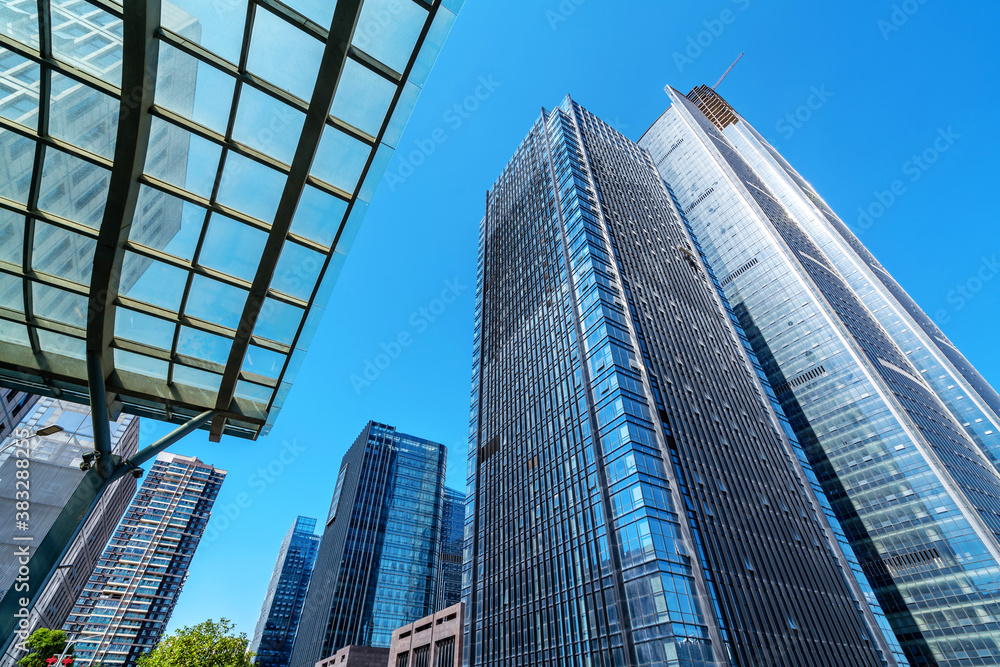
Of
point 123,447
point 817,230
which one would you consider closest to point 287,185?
point 123,447

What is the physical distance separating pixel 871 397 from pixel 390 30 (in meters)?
85.2

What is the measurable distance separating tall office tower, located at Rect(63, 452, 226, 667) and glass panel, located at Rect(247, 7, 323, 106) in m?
132

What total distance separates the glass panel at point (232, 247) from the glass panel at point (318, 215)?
0.81 m

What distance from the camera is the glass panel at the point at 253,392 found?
489 inches

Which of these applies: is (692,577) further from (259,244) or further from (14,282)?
(14,282)

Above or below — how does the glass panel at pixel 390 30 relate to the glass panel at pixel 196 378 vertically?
above

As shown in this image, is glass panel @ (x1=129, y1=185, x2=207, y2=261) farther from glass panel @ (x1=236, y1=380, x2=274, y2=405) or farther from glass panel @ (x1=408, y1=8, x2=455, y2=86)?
glass panel @ (x1=408, y1=8, x2=455, y2=86)

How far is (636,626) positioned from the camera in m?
30.5

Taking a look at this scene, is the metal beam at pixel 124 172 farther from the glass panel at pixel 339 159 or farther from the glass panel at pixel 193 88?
the glass panel at pixel 339 159

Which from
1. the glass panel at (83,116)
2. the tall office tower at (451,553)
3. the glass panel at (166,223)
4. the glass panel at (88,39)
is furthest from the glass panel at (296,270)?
the tall office tower at (451,553)

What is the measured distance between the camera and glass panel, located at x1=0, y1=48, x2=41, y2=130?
7069 millimetres

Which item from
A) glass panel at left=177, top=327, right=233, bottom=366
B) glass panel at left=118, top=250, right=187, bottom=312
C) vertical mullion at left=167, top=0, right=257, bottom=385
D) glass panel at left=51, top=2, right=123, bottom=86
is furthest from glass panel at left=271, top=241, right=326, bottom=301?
glass panel at left=51, top=2, right=123, bottom=86

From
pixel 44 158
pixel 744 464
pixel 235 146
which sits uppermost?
pixel 744 464

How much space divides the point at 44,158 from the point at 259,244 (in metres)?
3.46
